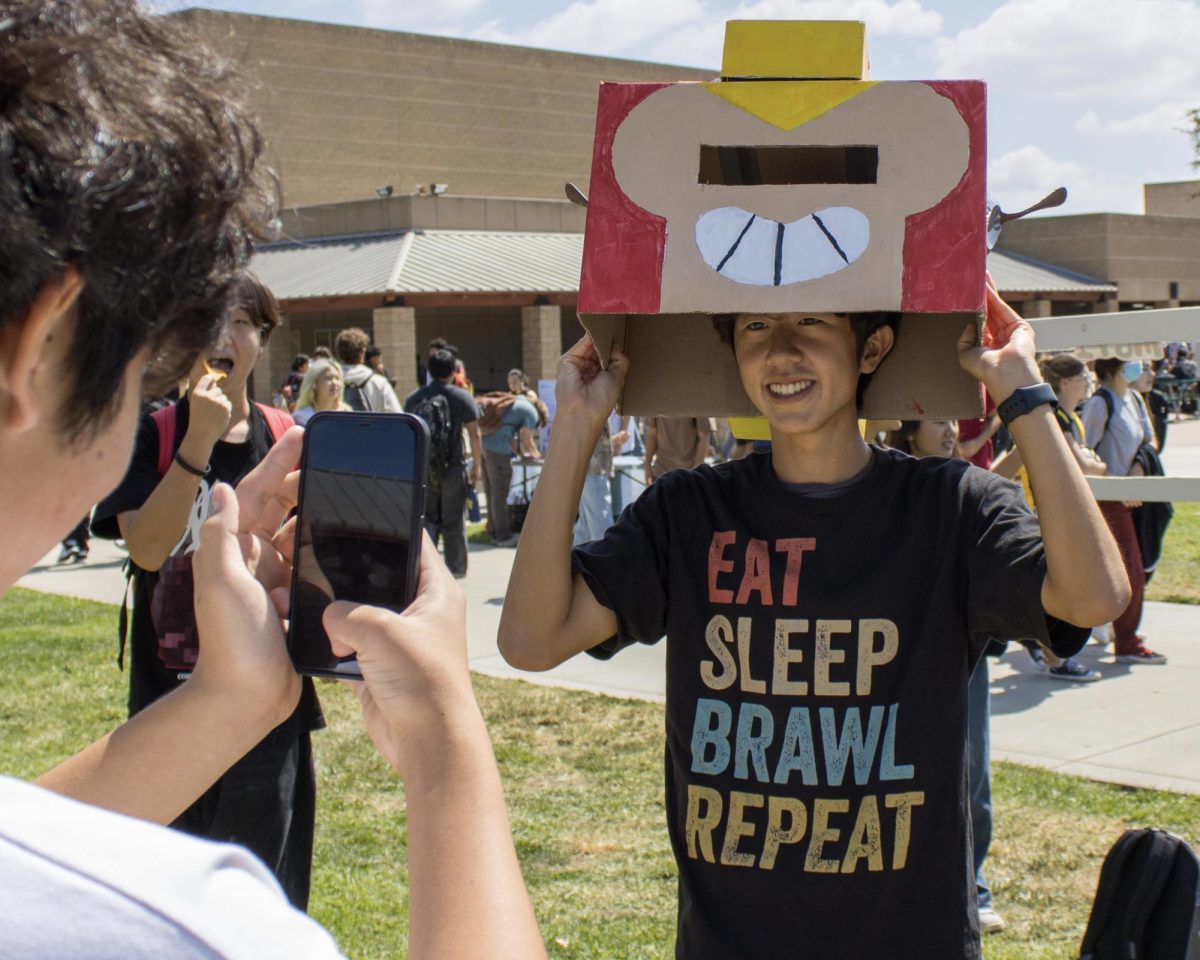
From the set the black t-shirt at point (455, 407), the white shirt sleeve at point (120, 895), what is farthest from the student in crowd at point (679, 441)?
the white shirt sleeve at point (120, 895)

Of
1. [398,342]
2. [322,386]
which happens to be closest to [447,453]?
[322,386]

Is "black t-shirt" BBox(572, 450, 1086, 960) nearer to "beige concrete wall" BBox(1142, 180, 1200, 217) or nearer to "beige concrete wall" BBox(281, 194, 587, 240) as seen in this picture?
"beige concrete wall" BBox(281, 194, 587, 240)

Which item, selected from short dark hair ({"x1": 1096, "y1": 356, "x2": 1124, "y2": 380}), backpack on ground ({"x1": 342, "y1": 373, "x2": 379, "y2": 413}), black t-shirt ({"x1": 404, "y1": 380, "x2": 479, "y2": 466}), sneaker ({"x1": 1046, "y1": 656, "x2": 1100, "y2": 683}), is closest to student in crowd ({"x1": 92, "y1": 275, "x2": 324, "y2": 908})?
sneaker ({"x1": 1046, "y1": 656, "x2": 1100, "y2": 683})

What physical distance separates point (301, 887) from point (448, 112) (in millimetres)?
45236

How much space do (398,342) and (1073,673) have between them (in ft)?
79.6

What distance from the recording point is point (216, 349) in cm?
125

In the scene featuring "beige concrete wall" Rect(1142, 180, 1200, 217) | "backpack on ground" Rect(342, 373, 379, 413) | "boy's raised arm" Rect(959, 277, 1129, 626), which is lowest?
"boy's raised arm" Rect(959, 277, 1129, 626)

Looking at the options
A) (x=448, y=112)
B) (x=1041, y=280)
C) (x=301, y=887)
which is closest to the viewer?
(x=301, y=887)

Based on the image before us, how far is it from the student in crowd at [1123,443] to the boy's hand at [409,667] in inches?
270

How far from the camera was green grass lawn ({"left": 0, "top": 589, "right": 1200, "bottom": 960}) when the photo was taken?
4.29 m

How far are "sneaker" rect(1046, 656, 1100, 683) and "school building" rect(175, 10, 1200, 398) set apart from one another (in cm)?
1991

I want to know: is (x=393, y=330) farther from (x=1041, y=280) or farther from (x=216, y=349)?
(x=216, y=349)

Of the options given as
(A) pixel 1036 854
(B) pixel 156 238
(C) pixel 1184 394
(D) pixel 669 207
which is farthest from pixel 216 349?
(C) pixel 1184 394

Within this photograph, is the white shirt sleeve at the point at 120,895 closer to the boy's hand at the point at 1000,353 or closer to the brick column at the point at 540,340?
the boy's hand at the point at 1000,353
